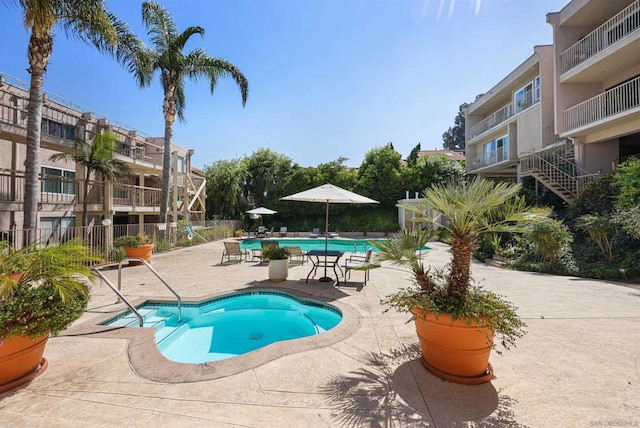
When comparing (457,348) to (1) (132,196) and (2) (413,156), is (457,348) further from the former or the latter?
(2) (413,156)

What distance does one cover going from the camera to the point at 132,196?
15945mm

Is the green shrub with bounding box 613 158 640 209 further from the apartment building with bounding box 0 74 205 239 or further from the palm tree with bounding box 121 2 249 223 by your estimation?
the apartment building with bounding box 0 74 205 239

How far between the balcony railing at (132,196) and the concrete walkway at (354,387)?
12822mm

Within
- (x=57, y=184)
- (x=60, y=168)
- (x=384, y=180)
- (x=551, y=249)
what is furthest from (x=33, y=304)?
(x=384, y=180)

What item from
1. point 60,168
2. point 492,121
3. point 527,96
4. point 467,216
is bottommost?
point 467,216

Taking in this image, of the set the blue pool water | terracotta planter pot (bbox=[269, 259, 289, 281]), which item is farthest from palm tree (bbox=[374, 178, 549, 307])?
terracotta planter pot (bbox=[269, 259, 289, 281])

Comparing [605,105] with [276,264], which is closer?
[276,264]

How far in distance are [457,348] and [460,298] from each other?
54 centimetres

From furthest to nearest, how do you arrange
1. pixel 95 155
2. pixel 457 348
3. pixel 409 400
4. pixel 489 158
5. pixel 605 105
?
pixel 489 158, pixel 605 105, pixel 95 155, pixel 457 348, pixel 409 400

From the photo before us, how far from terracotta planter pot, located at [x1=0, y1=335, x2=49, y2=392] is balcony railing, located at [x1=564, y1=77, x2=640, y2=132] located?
18229 mm

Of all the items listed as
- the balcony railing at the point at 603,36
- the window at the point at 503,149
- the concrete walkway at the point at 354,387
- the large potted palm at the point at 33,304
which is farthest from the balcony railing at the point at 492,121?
the large potted palm at the point at 33,304

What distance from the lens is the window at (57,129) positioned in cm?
1384

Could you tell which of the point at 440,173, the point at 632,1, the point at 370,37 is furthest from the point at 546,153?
the point at 370,37

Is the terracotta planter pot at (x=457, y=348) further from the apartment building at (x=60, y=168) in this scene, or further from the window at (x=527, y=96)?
the window at (x=527, y=96)
